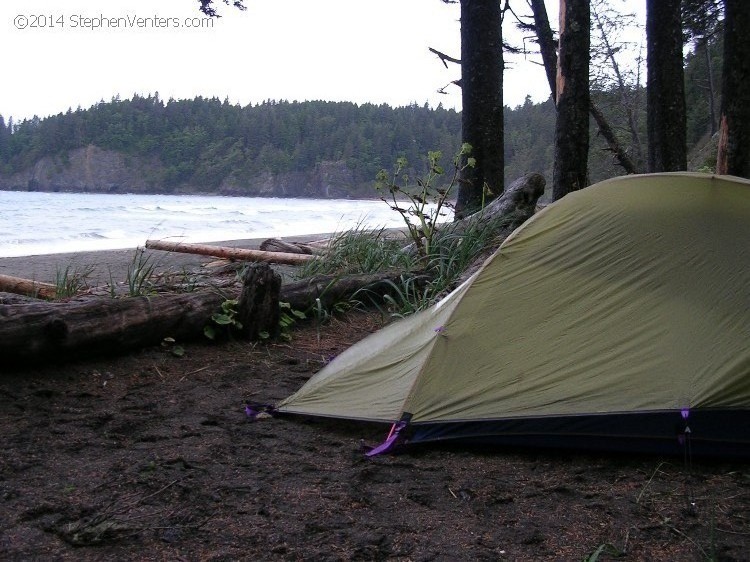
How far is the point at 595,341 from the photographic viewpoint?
314 centimetres

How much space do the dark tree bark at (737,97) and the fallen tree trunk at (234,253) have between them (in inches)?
190

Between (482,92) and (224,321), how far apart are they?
5126 mm

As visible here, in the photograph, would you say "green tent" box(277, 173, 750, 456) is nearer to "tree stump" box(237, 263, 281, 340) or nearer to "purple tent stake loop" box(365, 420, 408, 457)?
"purple tent stake loop" box(365, 420, 408, 457)

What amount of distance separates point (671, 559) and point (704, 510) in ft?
1.29

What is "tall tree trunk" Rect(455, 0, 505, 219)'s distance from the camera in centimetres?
864

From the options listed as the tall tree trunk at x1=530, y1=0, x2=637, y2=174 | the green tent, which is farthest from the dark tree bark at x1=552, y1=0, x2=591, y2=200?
the green tent

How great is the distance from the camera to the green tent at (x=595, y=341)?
2.89 meters

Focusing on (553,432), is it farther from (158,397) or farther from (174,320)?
(174,320)

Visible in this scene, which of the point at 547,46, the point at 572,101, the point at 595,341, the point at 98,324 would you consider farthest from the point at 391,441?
the point at 547,46

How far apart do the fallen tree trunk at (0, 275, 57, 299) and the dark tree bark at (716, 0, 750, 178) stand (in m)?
6.98

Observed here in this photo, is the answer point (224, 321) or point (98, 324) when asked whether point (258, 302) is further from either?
point (98, 324)

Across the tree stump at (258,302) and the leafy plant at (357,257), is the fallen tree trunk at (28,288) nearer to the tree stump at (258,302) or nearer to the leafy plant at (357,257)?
the tree stump at (258,302)

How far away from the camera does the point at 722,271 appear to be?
3.16 meters

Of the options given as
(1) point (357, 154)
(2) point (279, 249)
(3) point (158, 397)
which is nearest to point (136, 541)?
(3) point (158, 397)
